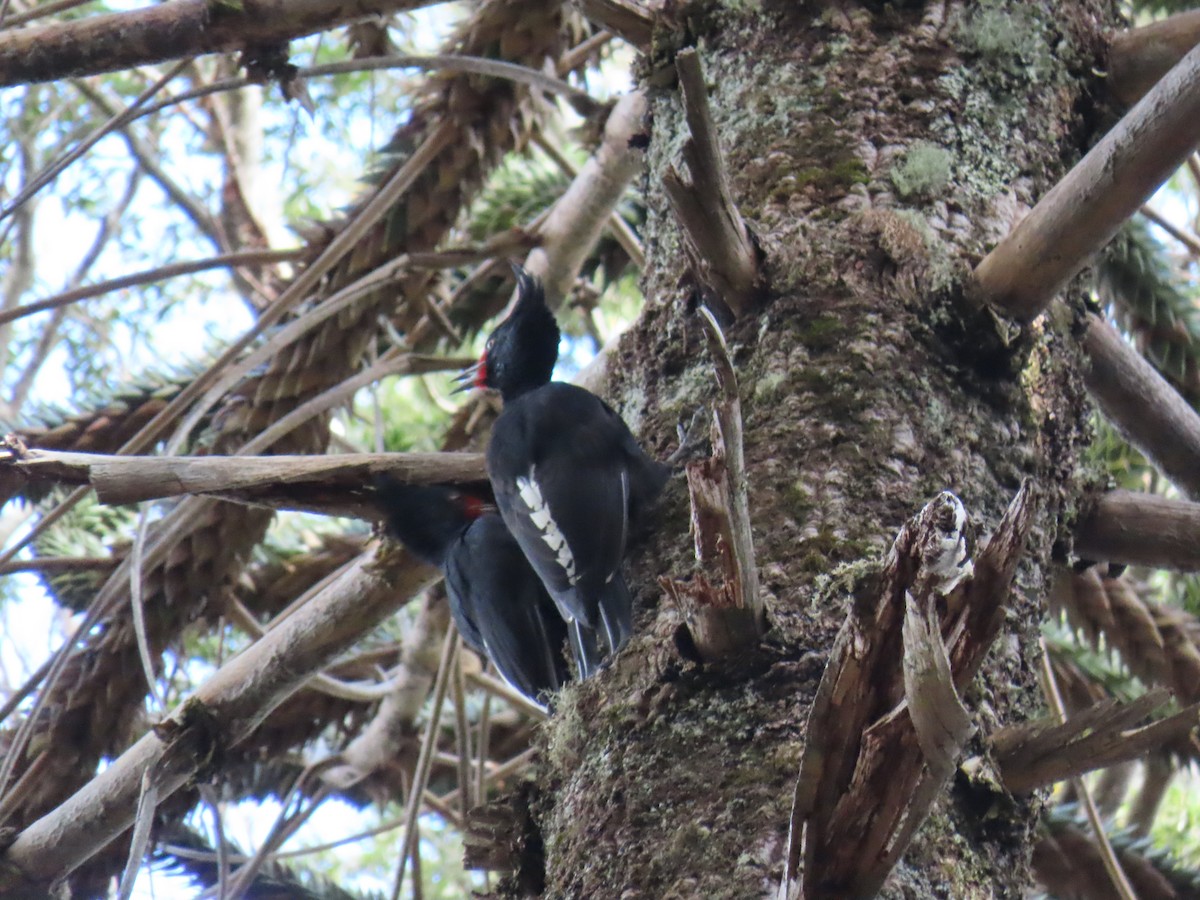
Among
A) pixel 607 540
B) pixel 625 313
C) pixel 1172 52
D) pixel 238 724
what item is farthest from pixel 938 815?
pixel 625 313

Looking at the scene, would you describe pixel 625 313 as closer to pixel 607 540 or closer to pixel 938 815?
pixel 607 540

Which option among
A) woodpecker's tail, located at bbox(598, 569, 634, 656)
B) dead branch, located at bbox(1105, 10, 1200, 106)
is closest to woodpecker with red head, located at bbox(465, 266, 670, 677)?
woodpecker's tail, located at bbox(598, 569, 634, 656)

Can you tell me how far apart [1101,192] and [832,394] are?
42cm

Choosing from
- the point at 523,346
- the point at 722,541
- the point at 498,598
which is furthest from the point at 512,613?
the point at 722,541

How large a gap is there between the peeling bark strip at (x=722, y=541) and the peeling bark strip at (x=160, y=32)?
116 centimetres

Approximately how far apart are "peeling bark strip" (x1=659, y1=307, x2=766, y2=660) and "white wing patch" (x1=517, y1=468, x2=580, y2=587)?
0.52 m

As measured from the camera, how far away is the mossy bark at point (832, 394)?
151 centimetres

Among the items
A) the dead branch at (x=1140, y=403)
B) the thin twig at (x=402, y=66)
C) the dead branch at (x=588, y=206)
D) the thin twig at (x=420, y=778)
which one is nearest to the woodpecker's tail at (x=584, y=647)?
the thin twig at (x=420, y=778)

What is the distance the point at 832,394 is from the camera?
1.86 metres

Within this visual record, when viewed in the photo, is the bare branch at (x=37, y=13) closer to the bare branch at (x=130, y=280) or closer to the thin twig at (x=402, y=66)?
the thin twig at (x=402, y=66)

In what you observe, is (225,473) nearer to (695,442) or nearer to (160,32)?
(695,442)

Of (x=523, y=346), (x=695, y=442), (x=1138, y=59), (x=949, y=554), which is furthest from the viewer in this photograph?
(x=523, y=346)

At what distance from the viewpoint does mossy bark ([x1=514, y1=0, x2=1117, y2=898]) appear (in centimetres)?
151

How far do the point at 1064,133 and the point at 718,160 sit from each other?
2.78 ft
